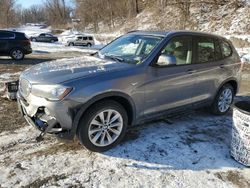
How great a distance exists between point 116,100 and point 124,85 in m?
0.25

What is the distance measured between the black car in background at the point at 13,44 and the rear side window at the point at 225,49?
11.0 meters

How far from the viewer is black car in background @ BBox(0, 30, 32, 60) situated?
13.2m

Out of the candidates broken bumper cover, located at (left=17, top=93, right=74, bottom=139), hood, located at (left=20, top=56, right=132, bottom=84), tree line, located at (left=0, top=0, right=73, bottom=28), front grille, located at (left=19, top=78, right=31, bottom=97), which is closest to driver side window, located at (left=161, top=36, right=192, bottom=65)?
hood, located at (left=20, top=56, right=132, bottom=84)

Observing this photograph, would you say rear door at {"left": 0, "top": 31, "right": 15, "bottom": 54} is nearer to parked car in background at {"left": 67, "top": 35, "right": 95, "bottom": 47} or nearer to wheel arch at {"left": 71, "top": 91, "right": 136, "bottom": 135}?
wheel arch at {"left": 71, "top": 91, "right": 136, "bottom": 135}

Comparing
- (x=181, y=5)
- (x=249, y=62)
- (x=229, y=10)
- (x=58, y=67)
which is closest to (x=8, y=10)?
(x=181, y=5)

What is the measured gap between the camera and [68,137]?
11.4ft

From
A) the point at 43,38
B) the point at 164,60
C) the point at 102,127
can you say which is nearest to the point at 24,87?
the point at 102,127

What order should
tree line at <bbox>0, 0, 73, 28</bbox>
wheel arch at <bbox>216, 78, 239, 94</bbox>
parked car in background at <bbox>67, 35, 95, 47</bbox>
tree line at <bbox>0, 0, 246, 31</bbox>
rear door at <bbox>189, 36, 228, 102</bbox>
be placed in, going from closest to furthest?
1. rear door at <bbox>189, 36, 228, 102</bbox>
2. wheel arch at <bbox>216, 78, 239, 94</bbox>
3. tree line at <bbox>0, 0, 246, 31</bbox>
4. parked car in background at <bbox>67, 35, 95, 47</bbox>
5. tree line at <bbox>0, 0, 73, 28</bbox>

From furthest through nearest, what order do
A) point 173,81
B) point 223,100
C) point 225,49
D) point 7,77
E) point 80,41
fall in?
point 80,41 → point 7,77 → point 223,100 → point 225,49 → point 173,81

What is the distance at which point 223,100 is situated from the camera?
17.9 feet

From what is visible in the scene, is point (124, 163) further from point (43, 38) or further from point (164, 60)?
point (43, 38)

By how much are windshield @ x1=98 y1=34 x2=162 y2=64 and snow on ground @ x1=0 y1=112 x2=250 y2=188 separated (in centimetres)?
123

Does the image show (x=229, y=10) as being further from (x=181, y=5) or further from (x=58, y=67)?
(x=58, y=67)

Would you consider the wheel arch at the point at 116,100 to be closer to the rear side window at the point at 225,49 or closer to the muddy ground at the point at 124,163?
the muddy ground at the point at 124,163
